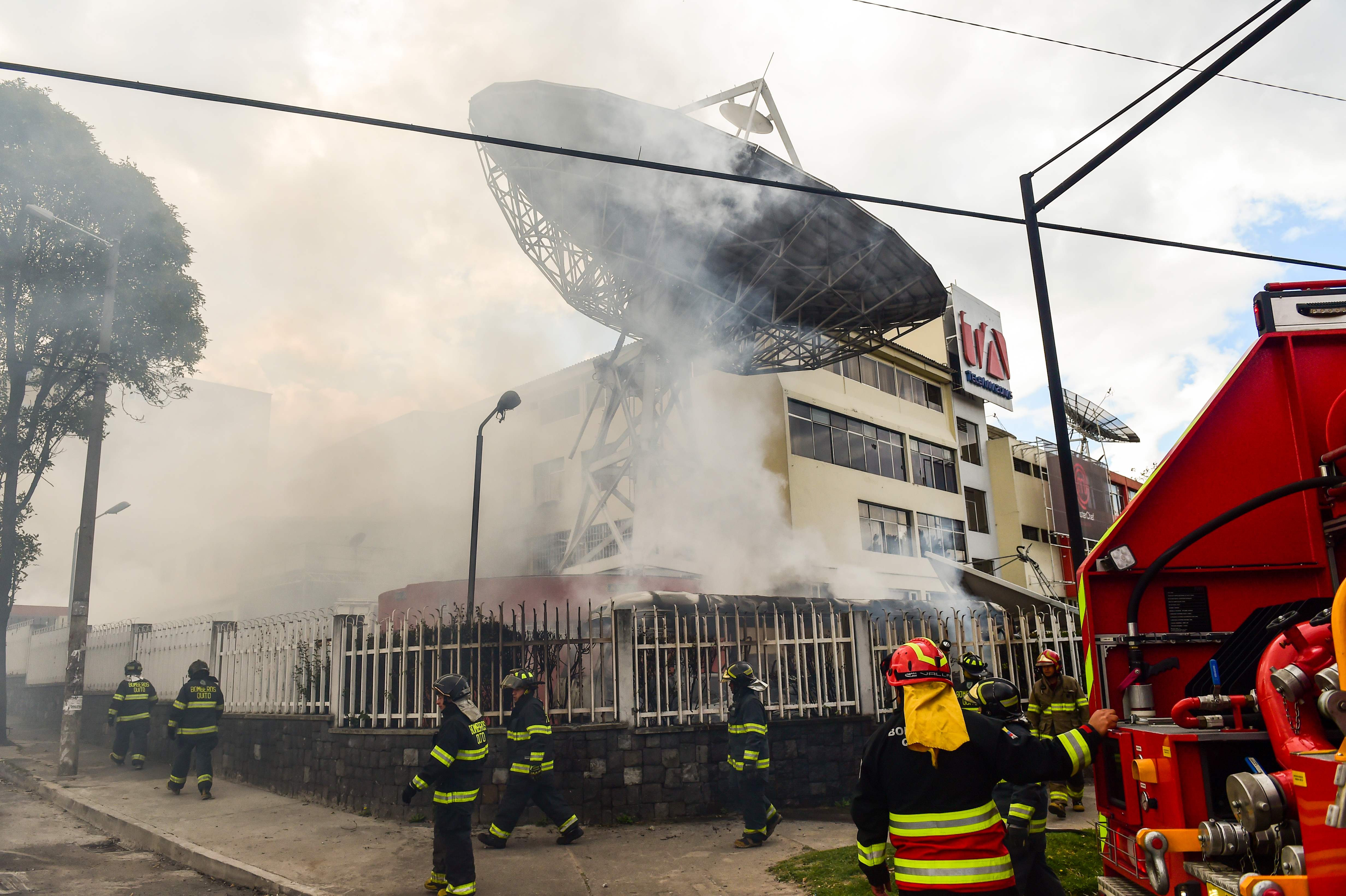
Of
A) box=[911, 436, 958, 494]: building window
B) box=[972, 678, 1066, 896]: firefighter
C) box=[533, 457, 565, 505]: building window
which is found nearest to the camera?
box=[972, 678, 1066, 896]: firefighter

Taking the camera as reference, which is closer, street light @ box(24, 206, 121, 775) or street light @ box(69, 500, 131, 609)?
street light @ box(24, 206, 121, 775)

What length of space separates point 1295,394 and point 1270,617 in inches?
46.0

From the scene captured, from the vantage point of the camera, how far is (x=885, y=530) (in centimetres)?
2659

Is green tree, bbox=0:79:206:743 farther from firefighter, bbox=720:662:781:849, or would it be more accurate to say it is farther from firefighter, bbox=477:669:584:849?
firefighter, bbox=720:662:781:849

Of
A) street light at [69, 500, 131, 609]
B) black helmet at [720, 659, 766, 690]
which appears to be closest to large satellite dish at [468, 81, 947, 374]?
black helmet at [720, 659, 766, 690]

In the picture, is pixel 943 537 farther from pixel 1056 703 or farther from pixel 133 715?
pixel 133 715

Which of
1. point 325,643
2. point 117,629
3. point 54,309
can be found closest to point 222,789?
point 325,643

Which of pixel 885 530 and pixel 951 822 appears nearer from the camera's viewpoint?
pixel 951 822

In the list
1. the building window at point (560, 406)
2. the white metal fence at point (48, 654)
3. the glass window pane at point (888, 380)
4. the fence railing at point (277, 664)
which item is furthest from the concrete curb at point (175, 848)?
the glass window pane at point (888, 380)

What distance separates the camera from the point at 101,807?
9141 millimetres

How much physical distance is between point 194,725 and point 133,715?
12.7 ft

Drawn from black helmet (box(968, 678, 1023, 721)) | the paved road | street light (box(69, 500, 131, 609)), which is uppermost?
street light (box(69, 500, 131, 609))

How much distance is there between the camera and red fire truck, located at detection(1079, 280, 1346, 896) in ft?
10.0

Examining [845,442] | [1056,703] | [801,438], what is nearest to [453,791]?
[1056,703]
